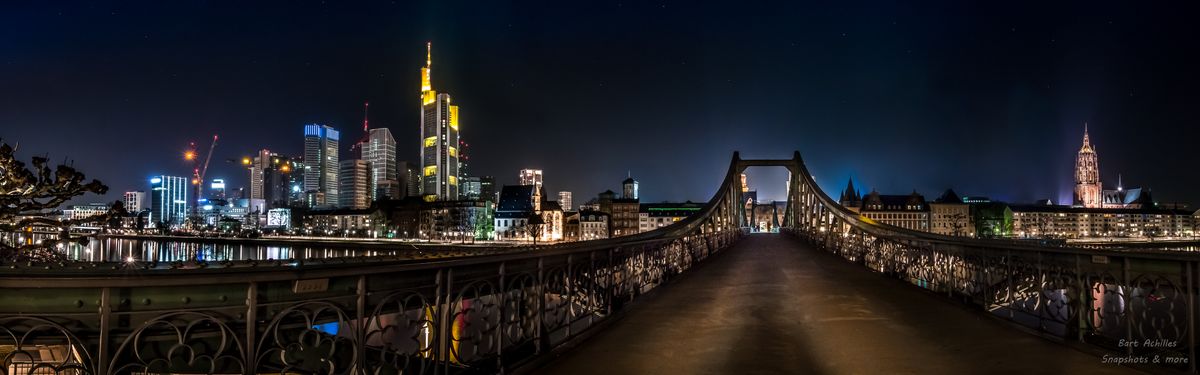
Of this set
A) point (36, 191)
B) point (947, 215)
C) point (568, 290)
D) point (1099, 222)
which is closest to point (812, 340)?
point (568, 290)

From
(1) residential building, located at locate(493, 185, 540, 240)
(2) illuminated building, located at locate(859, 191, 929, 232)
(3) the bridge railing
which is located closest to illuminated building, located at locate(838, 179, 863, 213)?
(2) illuminated building, located at locate(859, 191, 929, 232)

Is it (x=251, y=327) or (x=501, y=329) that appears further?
(x=501, y=329)

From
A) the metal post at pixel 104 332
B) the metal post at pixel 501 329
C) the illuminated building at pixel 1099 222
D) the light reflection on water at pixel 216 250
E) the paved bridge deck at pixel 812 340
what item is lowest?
the light reflection on water at pixel 216 250

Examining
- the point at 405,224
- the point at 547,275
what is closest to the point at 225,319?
the point at 547,275

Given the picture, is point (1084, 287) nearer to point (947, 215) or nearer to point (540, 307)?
point (540, 307)

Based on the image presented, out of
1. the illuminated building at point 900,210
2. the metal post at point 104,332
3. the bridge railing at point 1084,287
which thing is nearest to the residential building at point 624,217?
the illuminated building at point 900,210

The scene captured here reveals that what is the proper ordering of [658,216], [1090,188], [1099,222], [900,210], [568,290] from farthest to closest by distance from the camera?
[1090,188] < [658,216] < [1099,222] < [900,210] < [568,290]

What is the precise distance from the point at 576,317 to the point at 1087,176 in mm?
228113

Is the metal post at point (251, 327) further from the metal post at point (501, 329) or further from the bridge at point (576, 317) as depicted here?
the metal post at point (501, 329)

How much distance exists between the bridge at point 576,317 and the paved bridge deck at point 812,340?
0.13 ft

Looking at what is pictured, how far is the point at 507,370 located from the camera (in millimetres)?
5715

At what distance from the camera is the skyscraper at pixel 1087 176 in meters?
184

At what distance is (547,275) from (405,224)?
138772mm

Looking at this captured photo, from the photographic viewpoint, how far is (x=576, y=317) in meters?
7.94
